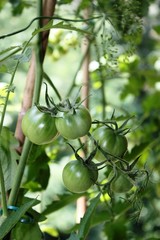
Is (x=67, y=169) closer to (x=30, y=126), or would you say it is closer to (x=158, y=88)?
(x=30, y=126)

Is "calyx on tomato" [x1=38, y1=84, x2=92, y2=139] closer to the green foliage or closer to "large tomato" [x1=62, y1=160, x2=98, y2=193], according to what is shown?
"large tomato" [x1=62, y1=160, x2=98, y2=193]

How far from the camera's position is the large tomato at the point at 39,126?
23.2 inches

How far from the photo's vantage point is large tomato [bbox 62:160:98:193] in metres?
0.59

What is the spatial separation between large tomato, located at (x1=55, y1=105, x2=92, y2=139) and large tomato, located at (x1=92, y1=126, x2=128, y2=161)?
0.04m

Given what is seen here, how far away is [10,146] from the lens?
2.37ft

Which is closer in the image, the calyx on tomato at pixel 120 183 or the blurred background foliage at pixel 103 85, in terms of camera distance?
the calyx on tomato at pixel 120 183

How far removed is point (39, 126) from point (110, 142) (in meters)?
0.08

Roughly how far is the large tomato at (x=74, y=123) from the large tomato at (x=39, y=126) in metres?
0.02

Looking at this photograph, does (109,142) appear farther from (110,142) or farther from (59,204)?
(59,204)

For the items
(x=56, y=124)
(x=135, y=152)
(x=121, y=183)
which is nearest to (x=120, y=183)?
(x=121, y=183)

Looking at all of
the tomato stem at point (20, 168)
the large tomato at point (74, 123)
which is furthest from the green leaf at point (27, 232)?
the large tomato at point (74, 123)

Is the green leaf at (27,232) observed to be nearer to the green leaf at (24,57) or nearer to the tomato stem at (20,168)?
the tomato stem at (20,168)

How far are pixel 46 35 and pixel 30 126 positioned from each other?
0.20m

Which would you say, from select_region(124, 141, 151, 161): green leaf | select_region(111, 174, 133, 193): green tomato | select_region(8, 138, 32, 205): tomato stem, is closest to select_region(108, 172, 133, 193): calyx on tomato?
select_region(111, 174, 133, 193): green tomato
